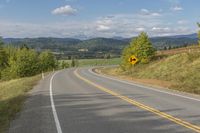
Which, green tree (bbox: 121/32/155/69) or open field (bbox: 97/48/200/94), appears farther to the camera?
green tree (bbox: 121/32/155/69)

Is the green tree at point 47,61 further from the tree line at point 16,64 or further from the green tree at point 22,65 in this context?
the green tree at point 22,65

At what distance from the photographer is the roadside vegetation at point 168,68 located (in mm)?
34444

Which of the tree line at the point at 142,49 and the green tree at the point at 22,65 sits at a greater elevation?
the tree line at the point at 142,49

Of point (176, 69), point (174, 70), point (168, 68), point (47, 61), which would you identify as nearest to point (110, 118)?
point (174, 70)

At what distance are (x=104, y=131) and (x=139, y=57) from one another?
177ft

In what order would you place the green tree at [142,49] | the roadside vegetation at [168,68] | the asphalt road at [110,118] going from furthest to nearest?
1. the green tree at [142,49]
2. the roadside vegetation at [168,68]
3. the asphalt road at [110,118]

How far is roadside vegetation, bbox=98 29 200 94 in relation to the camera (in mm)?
34444

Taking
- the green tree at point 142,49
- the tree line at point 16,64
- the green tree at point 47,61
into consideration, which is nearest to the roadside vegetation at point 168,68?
the green tree at point 142,49

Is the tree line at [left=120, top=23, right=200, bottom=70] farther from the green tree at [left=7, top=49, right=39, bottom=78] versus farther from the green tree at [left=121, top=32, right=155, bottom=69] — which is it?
the green tree at [left=7, top=49, right=39, bottom=78]

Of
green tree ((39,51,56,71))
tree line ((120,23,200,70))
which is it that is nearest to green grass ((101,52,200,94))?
tree line ((120,23,200,70))

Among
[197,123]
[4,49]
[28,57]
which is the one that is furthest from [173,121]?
[4,49]


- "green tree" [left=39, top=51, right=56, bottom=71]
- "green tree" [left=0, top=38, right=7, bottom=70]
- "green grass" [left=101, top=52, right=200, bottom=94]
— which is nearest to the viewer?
"green grass" [left=101, top=52, right=200, bottom=94]

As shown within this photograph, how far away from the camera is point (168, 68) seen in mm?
50406

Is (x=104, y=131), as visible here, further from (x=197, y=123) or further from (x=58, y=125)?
(x=197, y=123)
